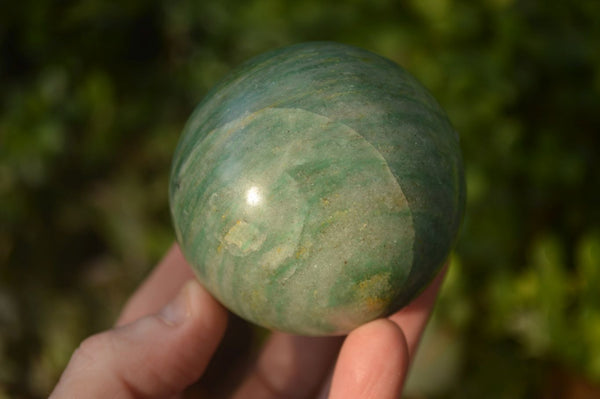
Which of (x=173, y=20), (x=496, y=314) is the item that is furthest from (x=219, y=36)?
(x=496, y=314)

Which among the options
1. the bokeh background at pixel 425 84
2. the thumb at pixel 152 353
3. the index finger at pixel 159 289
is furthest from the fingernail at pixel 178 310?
the bokeh background at pixel 425 84

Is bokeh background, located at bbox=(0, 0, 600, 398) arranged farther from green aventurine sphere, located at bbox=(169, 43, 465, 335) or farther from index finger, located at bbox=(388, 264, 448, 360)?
green aventurine sphere, located at bbox=(169, 43, 465, 335)

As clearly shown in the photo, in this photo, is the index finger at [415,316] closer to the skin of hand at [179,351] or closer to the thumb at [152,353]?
the skin of hand at [179,351]

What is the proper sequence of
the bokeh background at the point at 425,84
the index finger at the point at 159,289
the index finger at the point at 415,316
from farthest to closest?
the bokeh background at the point at 425,84
the index finger at the point at 159,289
the index finger at the point at 415,316

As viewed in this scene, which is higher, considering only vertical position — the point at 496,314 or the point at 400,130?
the point at 400,130

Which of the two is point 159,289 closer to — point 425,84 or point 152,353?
point 152,353

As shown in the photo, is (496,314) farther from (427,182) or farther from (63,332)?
(63,332)
